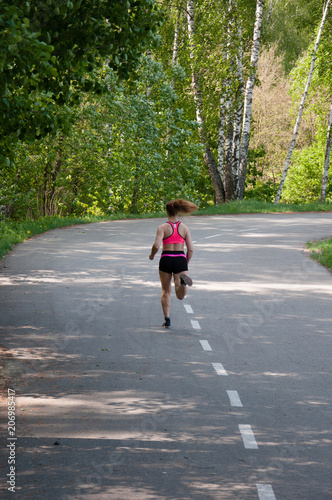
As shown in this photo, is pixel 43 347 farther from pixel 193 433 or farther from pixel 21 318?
pixel 193 433

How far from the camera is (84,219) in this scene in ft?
82.2

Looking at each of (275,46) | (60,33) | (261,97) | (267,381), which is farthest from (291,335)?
(275,46)

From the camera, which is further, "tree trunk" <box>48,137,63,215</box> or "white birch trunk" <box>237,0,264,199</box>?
"white birch trunk" <box>237,0,264,199</box>

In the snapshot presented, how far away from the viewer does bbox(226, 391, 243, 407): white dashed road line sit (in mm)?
6373

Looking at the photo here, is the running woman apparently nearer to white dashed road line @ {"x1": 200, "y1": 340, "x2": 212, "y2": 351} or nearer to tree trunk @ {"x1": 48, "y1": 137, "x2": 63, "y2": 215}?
white dashed road line @ {"x1": 200, "y1": 340, "x2": 212, "y2": 351}

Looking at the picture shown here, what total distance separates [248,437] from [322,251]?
37.7 feet

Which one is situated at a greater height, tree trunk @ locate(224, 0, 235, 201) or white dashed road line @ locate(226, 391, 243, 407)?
tree trunk @ locate(224, 0, 235, 201)

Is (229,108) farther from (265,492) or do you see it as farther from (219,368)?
(265,492)

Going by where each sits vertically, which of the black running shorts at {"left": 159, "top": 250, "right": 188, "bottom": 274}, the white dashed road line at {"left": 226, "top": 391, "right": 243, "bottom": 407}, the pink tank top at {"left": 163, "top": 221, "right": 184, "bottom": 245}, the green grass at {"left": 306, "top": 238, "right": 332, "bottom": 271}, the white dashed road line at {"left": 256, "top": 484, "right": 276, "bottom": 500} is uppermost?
the pink tank top at {"left": 163, "top": 221, "right": 184, "bottom": 245}

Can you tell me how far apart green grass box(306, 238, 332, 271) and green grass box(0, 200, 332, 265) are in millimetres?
7870

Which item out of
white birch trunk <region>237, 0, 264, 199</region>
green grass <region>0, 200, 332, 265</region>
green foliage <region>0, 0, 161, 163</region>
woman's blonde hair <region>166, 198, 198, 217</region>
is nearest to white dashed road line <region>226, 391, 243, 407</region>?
woman's blonde hair <region>166, 198, 198, 217</region>

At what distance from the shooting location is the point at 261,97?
48000mm

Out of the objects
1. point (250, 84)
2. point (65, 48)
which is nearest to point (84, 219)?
point (250, 84)

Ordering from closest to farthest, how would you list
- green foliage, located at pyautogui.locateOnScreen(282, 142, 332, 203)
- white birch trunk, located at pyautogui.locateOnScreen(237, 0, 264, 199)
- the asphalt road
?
the asphalt road < white birch trunk, located at pyautogui.locateOnScreen(237, 0, 264, 199) < green foliage, located at pyautogui.locateOnScreen(282, 142, 332, 203)
